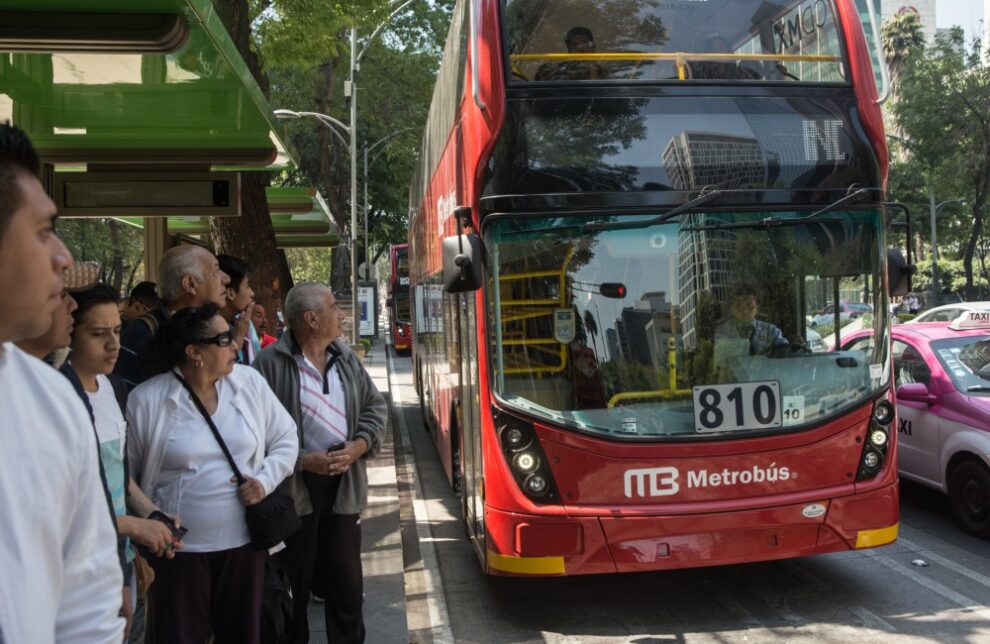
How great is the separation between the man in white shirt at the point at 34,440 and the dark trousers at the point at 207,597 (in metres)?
1.92

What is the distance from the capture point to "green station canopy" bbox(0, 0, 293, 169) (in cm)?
399

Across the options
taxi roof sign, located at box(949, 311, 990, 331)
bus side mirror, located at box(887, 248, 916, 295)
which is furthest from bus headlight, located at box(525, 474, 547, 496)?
taxi roof sign, located at box(949, 311, 990, 331)

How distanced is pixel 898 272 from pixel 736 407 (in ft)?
4.92

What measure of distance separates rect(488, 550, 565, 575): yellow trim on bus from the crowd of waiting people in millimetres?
934

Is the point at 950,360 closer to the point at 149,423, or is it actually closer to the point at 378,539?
the point at 378,539

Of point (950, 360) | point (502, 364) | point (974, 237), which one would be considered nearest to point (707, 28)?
point (502, 364)

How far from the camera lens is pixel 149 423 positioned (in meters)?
3.54

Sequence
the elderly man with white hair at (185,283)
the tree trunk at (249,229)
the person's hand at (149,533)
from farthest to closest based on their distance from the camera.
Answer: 1. the tree trunk at (249,229)
2. the elderly man with white hair at (185,283)
3. the person's hand at (149,533)

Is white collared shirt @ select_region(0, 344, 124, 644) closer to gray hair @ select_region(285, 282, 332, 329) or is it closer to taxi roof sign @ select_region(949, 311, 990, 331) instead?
gray hair @ select_region(285, 282, 332, 329)

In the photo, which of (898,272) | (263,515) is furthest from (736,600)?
(263,515)

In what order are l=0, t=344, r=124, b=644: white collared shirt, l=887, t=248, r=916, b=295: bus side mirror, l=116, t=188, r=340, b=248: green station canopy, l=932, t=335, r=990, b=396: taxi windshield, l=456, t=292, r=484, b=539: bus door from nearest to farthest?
l=0, t=344, r=124, b=644: white collared shirt, l=456, t=292, r=484, b=539: bus door, l=887, t=248, r=916, b=295: bus side mirror, l=932, t=335, r=990, b=396: taxi windshield, l=116, t=188, r=340, b=248: green station canopy

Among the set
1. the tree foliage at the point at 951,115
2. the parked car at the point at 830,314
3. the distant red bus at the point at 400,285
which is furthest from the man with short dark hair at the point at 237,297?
the distant red bus at the point at 400,285

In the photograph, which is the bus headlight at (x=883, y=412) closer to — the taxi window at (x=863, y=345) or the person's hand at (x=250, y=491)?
the taxi window at (x=863, y=345)

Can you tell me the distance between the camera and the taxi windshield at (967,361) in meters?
7.54
